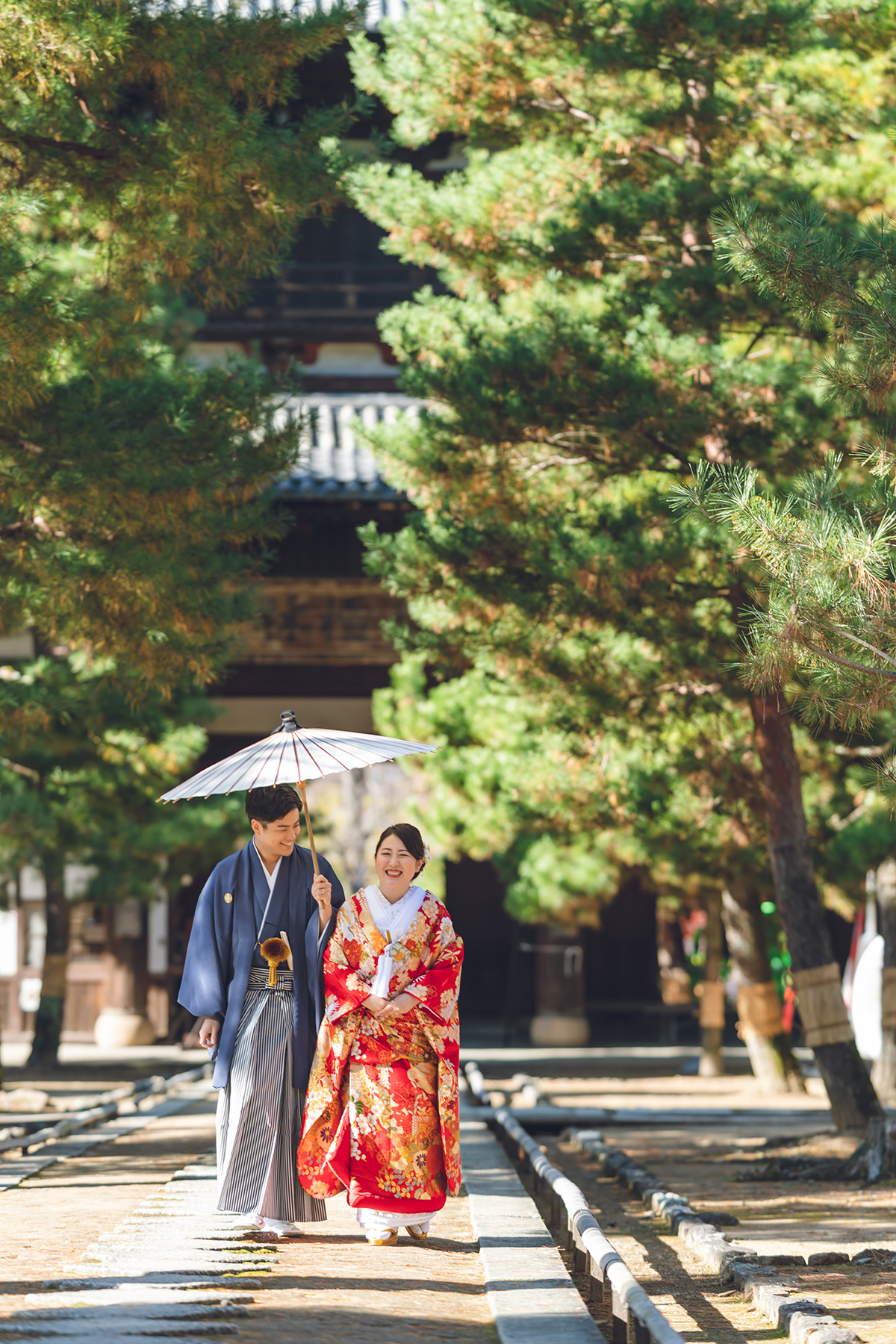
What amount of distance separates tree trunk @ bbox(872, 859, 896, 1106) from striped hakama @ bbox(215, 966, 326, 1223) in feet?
16.8

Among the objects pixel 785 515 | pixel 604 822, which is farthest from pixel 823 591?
pixel 604 822

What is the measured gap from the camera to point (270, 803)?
17.9 feet

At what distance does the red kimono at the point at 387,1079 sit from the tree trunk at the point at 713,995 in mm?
7987

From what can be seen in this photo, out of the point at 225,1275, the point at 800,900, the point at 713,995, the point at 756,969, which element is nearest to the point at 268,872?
the point at 225,1275

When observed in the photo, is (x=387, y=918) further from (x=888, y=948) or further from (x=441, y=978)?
(x=888, y=948)

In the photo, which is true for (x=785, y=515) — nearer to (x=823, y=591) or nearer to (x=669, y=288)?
(x=823, y=591)

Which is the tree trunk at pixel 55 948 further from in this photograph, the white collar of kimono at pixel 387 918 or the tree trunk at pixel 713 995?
the white collar of kimono at pixel 387 918

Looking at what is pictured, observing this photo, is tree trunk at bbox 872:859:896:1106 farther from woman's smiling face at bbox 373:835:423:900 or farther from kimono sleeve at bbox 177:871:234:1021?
kimono sleeve at bbox 177:871:234:1021

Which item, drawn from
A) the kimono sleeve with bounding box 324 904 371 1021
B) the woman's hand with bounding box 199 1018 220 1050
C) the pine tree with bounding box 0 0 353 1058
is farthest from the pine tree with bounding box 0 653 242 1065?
the kimono sleeve with bounding box 324 904 371 1021

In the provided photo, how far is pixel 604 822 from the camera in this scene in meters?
9.28

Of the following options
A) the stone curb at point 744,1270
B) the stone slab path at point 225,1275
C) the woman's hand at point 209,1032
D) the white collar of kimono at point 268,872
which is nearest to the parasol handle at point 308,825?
the white collar of kimono at point 268,872

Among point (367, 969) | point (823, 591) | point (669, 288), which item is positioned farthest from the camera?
point (669, 288)

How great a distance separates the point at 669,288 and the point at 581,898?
603 cm

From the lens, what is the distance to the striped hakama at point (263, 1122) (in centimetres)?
525
